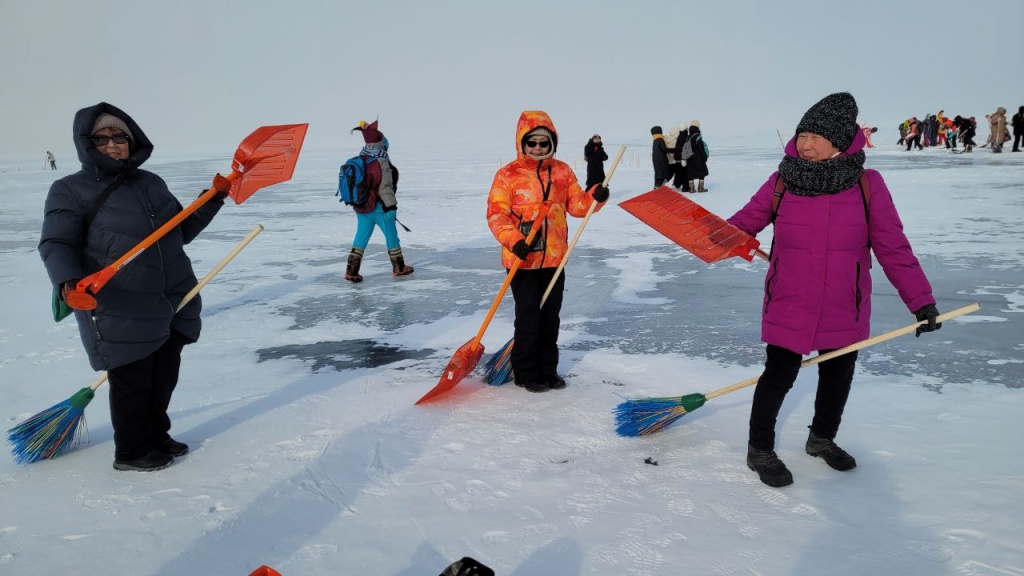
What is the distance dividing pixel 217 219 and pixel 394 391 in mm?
10277

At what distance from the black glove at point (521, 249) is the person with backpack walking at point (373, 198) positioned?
361 centimetres

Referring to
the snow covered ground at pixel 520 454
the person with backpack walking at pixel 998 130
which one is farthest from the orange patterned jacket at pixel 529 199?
the person with backpack walking at pixel 998 130

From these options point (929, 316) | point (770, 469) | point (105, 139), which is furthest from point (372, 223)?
point (929, 316)

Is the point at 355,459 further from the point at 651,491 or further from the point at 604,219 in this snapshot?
the point at 604,219

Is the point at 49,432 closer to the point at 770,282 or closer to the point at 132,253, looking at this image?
the point at 132,253

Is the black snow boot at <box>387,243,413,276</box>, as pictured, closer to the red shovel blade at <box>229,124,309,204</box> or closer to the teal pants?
the teal pants

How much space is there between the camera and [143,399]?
318 cm

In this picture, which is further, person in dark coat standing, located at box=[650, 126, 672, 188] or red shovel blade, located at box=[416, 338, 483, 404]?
person in dark coat standing, located at box=[650, 126, 672, 188]

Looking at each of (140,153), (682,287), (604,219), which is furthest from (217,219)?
(140,153)

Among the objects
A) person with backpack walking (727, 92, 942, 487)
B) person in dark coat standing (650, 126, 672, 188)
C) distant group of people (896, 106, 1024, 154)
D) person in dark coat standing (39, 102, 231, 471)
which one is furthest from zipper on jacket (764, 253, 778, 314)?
distant group of people (896, 106, 1024, 154)

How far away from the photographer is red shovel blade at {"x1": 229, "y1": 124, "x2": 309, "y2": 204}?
3.64m

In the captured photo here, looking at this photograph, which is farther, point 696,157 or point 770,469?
point 696,157

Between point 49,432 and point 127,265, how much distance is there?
100 cm

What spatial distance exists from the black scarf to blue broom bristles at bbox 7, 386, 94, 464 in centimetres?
336
